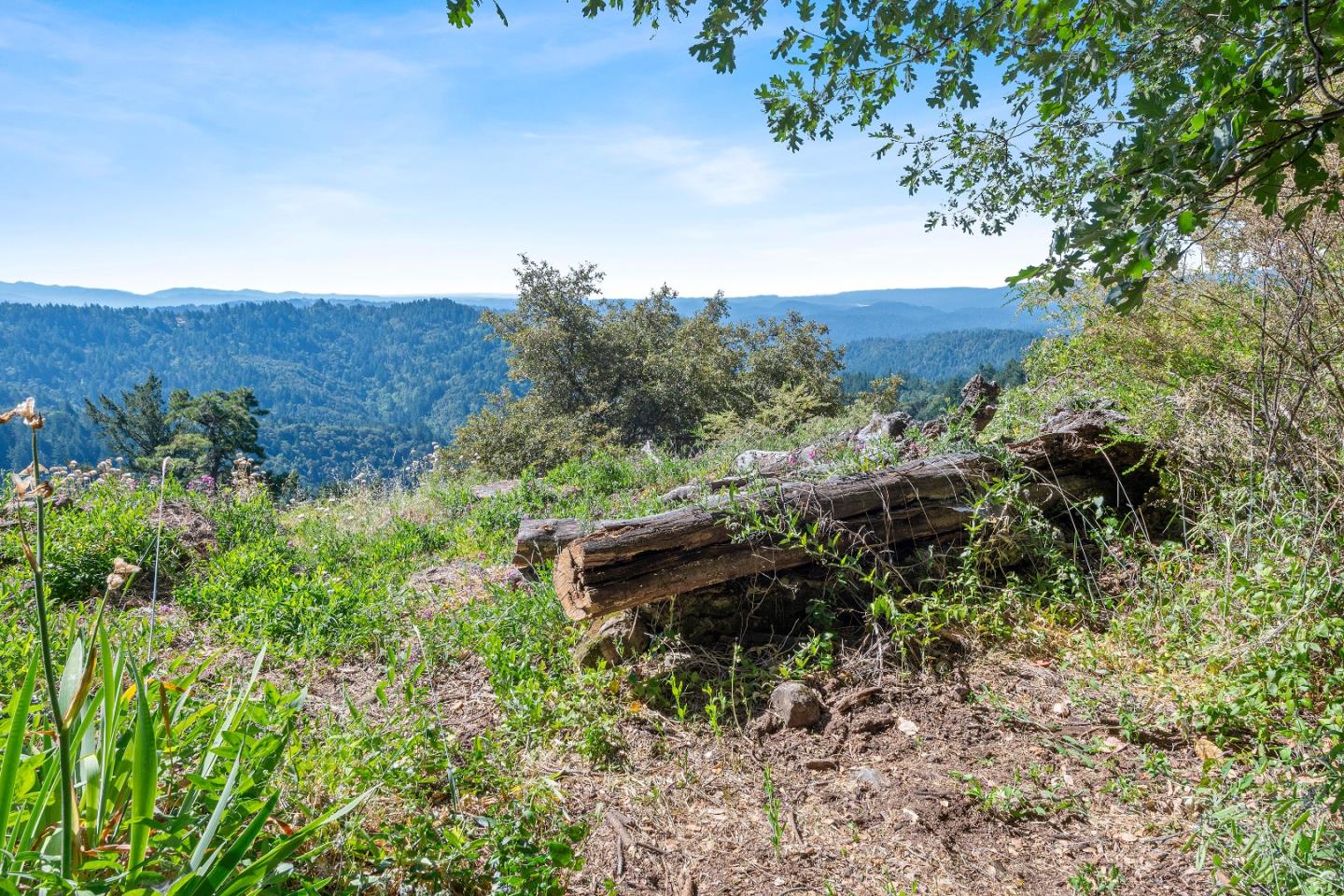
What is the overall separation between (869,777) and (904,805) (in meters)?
0.19

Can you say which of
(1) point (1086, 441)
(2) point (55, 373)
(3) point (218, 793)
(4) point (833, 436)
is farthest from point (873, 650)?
(2) point (55, 373)

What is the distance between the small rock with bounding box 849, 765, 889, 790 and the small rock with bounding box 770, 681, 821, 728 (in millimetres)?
327

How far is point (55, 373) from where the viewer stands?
651ft

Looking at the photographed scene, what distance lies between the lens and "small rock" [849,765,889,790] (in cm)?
260

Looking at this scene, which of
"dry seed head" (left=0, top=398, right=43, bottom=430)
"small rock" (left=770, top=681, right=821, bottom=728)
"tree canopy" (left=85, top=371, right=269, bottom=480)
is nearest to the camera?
"dry seed head" (left=0, top=398, right=43, bottom=430)

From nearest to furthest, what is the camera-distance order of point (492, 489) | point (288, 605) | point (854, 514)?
1. point (854, 514)
2. point (288, 605)
3. point (492, 489)

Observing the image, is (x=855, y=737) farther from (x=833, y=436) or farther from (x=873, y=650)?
(x=833, y=436)

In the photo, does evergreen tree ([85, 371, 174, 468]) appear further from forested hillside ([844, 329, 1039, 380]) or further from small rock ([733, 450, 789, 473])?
forested hillside ([844, 329, 1039, 380])

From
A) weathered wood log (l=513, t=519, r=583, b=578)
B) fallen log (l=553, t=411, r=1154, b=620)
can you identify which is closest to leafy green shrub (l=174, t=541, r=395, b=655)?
weathered wood log (l=513, t=519, r=583, b=578)

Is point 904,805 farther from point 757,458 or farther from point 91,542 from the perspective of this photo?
point 91,542

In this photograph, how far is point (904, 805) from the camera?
2.47 metres

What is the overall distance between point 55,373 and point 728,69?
265m

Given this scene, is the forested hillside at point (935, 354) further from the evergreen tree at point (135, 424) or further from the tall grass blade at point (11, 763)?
the tall grass blade at point (11, 763)

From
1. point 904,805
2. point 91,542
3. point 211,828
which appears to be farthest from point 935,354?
point 211,828
